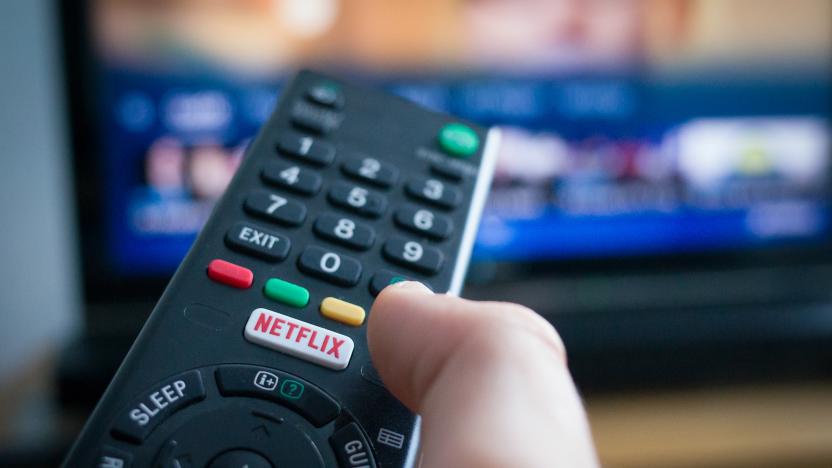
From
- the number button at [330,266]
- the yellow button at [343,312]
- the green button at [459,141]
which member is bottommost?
the yellow button at [343,312]

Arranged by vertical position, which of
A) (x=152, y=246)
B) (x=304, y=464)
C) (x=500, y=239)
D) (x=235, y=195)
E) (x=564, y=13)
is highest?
(x=564, y=13)

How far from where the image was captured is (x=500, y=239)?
0.90 metres

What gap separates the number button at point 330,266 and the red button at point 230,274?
0.07ft

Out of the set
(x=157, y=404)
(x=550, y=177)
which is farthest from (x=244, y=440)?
(x=550, y=177)

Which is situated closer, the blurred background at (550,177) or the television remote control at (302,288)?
the television remote control at (302,288)

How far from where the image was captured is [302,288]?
0.34 metres

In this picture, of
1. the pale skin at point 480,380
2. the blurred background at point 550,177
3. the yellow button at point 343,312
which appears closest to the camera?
the pale skin at point 480,380

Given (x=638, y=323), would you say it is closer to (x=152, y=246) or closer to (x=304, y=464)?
(x=152, y=246)

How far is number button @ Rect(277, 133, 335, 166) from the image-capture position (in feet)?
1.28

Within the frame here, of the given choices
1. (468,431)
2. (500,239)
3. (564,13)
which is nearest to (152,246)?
(500,239)

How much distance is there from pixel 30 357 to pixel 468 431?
2.69 feet

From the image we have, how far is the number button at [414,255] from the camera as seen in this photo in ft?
1.17

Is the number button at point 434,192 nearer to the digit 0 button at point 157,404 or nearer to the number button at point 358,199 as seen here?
the number button at point 358,199

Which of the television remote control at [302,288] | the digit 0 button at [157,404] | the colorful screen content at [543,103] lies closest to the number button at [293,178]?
the television remote control at [302,288]
